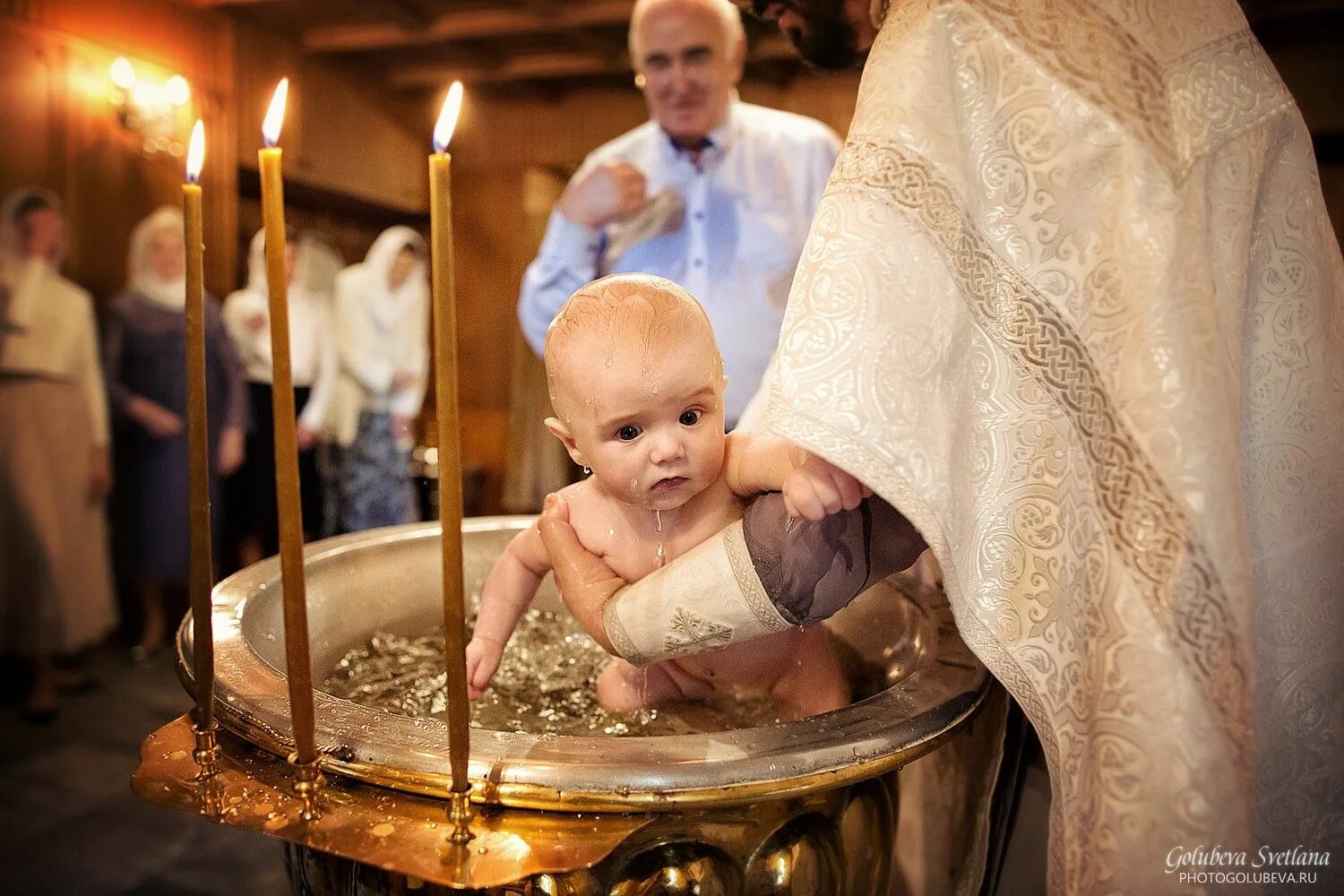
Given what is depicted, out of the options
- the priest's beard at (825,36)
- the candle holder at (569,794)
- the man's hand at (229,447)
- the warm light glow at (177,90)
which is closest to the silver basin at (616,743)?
the candle holder at (569,794)

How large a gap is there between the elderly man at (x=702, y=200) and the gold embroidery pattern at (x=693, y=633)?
1.25 m

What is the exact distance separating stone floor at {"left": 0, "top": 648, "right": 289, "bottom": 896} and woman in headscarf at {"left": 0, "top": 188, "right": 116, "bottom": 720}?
27 centimetres

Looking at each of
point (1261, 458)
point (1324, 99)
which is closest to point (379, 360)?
point (1261, 458)

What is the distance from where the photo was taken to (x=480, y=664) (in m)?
1.04

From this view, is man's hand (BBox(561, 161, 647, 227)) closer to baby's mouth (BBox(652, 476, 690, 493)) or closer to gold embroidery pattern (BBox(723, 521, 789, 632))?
baby's mouth (BBox(652, 476, 690, 493))

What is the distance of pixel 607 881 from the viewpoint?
714mm

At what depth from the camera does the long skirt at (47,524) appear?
286 cm

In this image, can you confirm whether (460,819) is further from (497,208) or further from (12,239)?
(497,208)

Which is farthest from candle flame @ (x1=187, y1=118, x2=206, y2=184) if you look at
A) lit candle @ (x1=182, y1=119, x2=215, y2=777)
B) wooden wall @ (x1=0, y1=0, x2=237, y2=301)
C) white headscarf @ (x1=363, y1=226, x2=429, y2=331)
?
white headscarf @ (x1=363, y1=226, x2=429, y2=331)

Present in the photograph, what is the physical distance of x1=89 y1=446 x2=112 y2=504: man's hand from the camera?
3123 millimetres

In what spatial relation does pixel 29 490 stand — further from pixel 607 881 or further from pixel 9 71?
pixel 607 881

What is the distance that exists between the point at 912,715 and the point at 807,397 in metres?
0.34

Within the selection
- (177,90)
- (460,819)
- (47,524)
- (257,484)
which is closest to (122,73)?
(177,90)

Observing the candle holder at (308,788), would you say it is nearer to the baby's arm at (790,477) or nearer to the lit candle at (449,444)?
the lit candle at (449,444)
